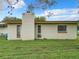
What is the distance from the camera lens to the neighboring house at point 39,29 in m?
31.4

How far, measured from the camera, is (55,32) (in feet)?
105

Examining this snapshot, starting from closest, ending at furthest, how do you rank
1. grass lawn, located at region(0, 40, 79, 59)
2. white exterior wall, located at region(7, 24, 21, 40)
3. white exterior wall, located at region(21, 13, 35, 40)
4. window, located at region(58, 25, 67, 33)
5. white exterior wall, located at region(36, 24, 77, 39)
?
1. grass lawn, located at region(0, 40, 79, 59)
2. white exterior wall, located at region(21, 13, 35, 40)
3. white exterior wall, located at region(36, 24, 77, 39)
4. window, located at region(58, 25, 67, 33)
5. white exterior wall, located at region(7, 24, 21, 40)

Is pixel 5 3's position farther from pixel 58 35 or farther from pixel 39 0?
pixel 58 35

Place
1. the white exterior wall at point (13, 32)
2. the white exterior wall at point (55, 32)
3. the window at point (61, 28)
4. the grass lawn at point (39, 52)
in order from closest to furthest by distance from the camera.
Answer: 1. the grass lawn at point (39, 52)
2. the white exterior wall at point (55, 32)
3. the window at point (61, 28)
4. the white exterior wall at point (13, 32)

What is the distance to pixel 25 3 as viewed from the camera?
14.4 metres

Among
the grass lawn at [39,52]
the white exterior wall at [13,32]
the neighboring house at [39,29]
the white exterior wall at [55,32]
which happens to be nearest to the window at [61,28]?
the neighboring house at [39,29]

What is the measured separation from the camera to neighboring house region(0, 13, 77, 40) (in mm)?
31391

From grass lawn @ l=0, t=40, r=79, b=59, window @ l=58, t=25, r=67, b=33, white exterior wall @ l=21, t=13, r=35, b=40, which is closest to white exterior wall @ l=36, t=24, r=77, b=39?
window @ l=58, t=25, r=67, b=33

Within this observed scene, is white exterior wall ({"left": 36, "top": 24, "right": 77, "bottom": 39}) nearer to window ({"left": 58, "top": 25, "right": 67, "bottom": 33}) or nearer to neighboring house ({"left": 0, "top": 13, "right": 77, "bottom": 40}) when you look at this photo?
neighboring house ({"left": 0, "top": 13, "right": 77, "bottom": 40})

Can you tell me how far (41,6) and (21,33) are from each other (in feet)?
59.4

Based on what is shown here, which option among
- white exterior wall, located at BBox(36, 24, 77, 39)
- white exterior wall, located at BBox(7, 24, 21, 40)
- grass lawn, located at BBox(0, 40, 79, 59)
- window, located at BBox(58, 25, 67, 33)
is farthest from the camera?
white exterior wall, located at BBox(7, 24, 21, 40)

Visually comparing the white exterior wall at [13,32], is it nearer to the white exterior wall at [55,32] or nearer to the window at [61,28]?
the white exterior wall at [55,32]

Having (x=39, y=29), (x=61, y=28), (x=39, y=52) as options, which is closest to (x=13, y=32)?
(x=39, y=29)

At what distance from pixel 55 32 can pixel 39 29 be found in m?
2.10
